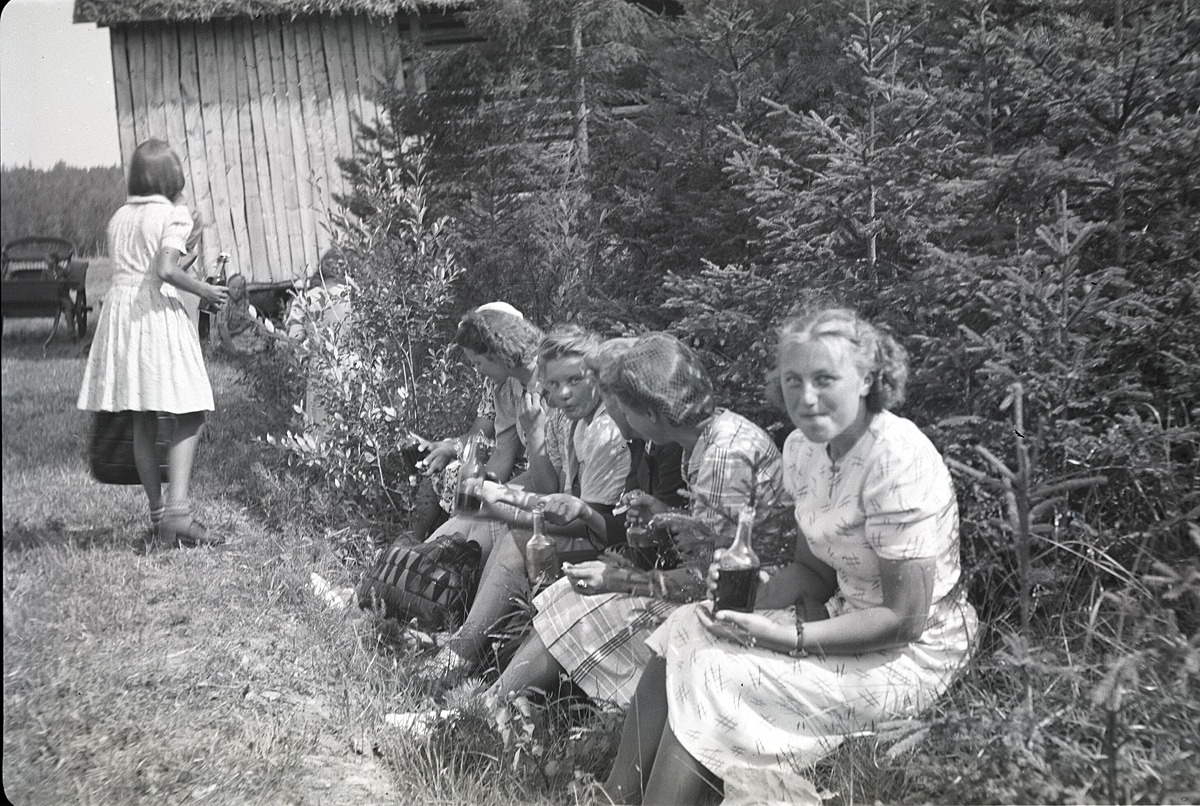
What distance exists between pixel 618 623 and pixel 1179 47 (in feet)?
7.38

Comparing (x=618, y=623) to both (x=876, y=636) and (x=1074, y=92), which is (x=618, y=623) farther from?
(x=1074, y=92)

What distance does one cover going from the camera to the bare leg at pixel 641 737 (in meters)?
2.58

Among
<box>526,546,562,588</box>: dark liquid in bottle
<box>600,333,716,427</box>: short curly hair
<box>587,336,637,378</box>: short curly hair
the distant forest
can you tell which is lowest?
<box>526,546,562,588</box>: dark liquid in bottle

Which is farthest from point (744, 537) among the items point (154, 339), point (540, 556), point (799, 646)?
point (154, 339)

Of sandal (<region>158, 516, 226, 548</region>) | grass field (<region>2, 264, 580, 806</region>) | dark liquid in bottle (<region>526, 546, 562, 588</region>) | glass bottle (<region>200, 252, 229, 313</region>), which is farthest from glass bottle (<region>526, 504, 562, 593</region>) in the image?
glass bottle (<region>200, 252, 229, 313</region>)

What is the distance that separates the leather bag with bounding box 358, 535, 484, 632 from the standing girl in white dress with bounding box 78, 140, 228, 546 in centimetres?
107

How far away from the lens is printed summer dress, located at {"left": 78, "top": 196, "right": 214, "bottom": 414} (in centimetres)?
397

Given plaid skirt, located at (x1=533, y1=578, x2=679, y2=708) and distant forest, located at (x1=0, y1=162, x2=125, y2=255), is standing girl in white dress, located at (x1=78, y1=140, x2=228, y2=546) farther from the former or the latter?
plaid skirt, located at (x1=533, y1=578, x2=679, y2=708)

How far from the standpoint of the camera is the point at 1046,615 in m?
2.79

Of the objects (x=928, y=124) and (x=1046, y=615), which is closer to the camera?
(x=1046, y=615)

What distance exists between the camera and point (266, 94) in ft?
18.6

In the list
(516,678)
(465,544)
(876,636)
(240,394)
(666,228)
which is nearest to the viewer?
(876,636)

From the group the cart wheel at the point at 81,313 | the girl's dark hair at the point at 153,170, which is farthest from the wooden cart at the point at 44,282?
the girl's dark hair at the point at 153,170

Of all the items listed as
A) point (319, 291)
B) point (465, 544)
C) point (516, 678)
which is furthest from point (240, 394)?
point (516, 678)
